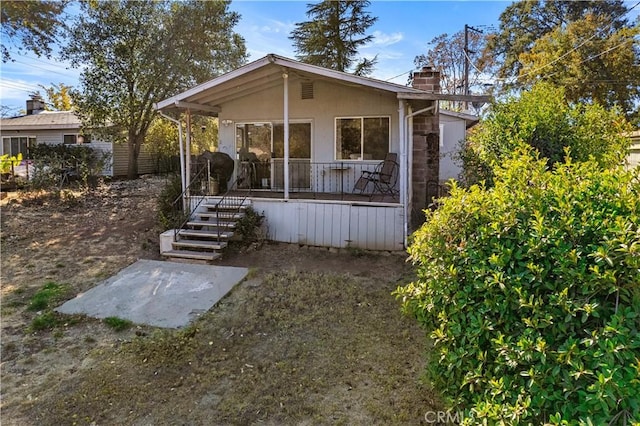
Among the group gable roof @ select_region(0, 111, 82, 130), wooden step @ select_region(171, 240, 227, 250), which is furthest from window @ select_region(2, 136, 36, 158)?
wooden step @ select_region(171, 240, 227, 250)

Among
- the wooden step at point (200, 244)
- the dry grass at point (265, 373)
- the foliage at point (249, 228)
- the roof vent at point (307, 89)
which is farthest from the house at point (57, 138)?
the dry grass at point (265, 373)

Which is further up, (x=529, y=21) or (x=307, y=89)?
(x=529, y=21)

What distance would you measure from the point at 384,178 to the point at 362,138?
1.11 meters

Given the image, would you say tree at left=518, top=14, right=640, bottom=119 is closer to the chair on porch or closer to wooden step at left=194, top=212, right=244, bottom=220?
the chair on porch

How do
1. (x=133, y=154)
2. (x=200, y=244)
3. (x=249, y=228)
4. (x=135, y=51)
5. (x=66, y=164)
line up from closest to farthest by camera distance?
(x=200, y=244)
(x=249, y=228)
(x=66, y=164)
(x=135, y=51)
(x=133, y=154)

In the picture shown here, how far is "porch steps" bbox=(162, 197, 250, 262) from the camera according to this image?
688 centimetres

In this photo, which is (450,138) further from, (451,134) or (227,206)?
(227,206)

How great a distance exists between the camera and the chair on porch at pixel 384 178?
8.52 metres

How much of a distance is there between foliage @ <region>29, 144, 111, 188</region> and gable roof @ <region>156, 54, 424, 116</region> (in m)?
5.72

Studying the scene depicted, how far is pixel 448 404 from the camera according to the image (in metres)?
2.20

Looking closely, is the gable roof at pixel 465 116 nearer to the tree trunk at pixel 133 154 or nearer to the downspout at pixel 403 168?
the downspout at pixel 403 168

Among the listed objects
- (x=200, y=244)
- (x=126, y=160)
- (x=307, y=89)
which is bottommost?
(x=200, y=244)

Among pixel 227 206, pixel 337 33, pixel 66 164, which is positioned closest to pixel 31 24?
→ pixel 66 164

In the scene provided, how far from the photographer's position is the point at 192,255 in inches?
266
